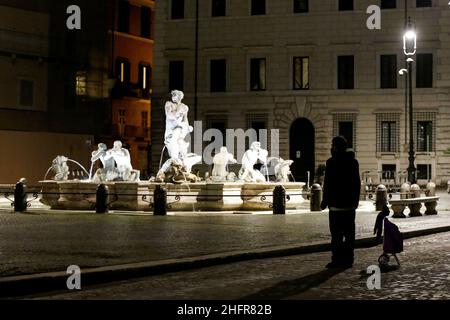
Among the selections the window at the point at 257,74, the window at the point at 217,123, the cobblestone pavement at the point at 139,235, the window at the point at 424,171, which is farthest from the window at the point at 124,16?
the cobblestone pavement at the point at 139,235

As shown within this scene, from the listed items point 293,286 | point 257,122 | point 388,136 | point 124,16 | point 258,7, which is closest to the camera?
point 293,286

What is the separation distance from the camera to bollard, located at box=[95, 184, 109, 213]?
23.0 metres

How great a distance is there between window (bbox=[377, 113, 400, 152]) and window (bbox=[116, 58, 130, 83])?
1695 cm

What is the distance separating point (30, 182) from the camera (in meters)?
43.7

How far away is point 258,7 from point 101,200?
2617 centimetres

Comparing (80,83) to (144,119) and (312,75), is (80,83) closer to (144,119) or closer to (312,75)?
(144,119)

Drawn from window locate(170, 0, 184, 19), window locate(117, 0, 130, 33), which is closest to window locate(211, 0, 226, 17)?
window locate(170, 0, 184, 19)

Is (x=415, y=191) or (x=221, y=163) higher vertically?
(x=221, y=163)

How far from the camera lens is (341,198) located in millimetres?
11500

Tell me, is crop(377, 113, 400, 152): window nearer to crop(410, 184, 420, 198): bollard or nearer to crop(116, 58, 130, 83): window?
crop(116, 58, 130, 83): window

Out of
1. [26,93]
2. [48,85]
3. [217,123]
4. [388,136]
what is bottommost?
[388,136]

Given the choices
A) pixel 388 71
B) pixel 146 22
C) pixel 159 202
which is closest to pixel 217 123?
pixel 388 71

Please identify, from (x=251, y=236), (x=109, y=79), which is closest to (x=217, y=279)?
(x=251, y=236)

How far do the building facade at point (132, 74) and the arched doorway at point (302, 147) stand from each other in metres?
9.77
